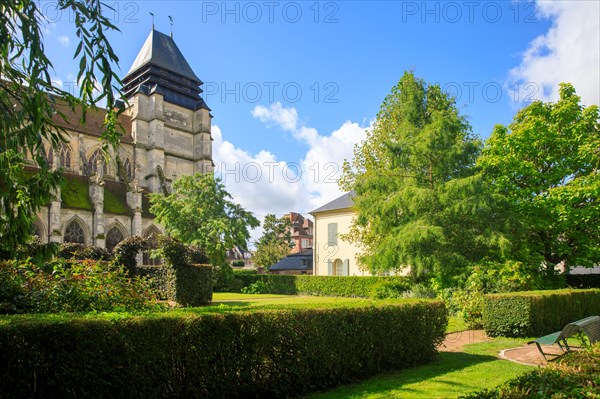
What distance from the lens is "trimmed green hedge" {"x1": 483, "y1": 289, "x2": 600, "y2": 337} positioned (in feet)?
35.6

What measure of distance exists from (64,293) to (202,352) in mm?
4194

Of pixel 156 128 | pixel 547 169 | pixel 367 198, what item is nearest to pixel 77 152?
pixel 156 128

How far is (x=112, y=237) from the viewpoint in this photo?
35094mm

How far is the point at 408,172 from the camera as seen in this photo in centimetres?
1842

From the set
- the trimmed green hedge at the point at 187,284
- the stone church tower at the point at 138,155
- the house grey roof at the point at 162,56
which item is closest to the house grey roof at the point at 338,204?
the stone church tower at the point at 138,155

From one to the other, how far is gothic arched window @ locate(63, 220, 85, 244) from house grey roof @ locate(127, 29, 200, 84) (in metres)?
19.9

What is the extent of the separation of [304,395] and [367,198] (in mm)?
13055

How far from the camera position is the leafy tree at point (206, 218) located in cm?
2714

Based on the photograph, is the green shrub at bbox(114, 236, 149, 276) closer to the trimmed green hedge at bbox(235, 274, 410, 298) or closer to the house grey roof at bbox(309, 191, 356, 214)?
the trimmed green hedge at bbox(235, 274, 410, 298)

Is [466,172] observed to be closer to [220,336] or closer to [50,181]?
[220,336]

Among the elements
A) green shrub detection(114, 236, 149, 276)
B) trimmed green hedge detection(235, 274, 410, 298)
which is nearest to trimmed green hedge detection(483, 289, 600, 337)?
trimmed green hedge detection(235, 274, 410, 298)

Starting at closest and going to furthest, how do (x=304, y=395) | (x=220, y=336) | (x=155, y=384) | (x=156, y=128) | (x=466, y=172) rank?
(x=155, y=384) < (x=220, y=336) < (x=304, y=395) < (x=466, y=172) < (x=156, y=128)

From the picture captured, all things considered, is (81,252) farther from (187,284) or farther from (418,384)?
(418,384)

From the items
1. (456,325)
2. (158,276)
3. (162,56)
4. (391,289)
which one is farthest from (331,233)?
(162,56)
